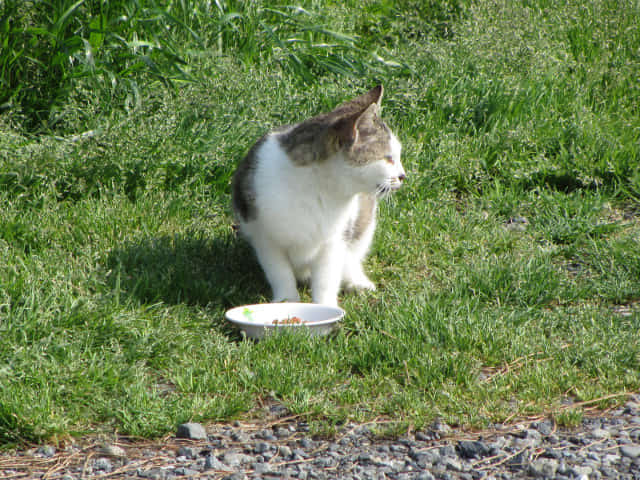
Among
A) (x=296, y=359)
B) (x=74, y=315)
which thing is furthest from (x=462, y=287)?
(x=74, y=315)

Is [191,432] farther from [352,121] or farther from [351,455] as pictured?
[352,121]

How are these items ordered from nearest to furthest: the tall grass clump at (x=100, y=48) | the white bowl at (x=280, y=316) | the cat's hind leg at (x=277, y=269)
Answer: the white bowl at (x=280, y=316) < the cat's hind leg at (x=277, y=269) < the tall grass clump at (x=100, y=48)

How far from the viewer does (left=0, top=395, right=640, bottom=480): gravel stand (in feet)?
7.97

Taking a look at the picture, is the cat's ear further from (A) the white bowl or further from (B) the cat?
(A) the white bowl

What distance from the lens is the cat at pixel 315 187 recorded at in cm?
356

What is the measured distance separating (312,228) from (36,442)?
5.14 feet

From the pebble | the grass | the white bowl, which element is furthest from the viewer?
the white bowl

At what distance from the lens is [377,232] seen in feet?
14.7

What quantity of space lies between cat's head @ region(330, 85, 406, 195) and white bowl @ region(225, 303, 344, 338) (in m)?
0.61

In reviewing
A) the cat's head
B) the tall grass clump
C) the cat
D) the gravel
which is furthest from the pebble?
the tall grass clump

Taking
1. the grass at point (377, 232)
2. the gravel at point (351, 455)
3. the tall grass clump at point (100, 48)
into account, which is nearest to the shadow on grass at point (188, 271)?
the grass at point (377, 232)

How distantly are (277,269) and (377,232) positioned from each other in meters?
0.90

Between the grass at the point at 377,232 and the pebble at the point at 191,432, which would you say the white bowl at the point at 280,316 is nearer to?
the grass at the point at 377,232

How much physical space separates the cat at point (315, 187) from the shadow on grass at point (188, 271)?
0.74ft
